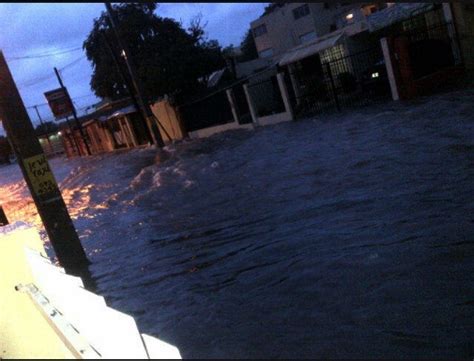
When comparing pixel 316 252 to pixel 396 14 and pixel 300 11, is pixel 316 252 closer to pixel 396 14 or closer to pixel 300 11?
pixel 396 14

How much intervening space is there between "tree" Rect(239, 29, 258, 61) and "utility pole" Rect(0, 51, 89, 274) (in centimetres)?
5775

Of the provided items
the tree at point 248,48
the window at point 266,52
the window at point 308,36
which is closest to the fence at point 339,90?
the window at point 308,36

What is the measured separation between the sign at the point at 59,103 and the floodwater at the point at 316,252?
31.1 meters

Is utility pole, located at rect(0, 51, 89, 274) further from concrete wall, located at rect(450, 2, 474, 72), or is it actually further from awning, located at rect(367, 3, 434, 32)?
awning, located at rect(367, 3, 434, 32)

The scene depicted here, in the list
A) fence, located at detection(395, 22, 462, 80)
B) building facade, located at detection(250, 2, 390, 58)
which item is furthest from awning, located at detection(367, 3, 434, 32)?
building facade, located at detection(250, 2, 390, 58)

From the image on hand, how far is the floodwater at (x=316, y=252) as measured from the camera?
382 centimetres

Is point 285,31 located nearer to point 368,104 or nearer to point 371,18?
point 371,18

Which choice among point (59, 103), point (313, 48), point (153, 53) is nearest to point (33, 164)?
point (313, 48)

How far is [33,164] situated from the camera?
21.0 feet

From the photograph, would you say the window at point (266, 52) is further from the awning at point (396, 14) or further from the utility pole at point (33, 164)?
the utility pole at point (33, 164)

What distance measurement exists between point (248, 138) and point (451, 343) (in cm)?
1582

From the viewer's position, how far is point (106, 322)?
169cm

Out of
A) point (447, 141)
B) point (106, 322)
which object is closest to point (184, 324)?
point (106, 322)

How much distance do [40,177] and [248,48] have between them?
6137 cm
